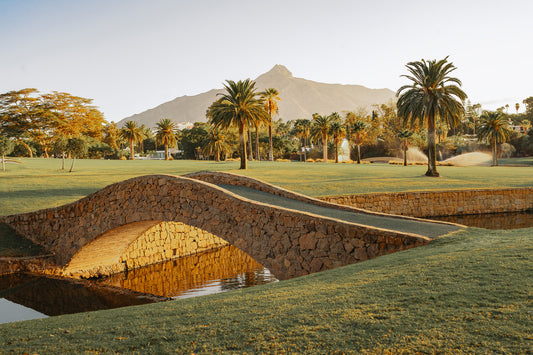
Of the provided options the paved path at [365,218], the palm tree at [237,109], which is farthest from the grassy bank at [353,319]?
the palm tree at [237,109]

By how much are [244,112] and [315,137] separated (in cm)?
3288

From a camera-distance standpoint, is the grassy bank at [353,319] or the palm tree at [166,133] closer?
the grassy bank at [353,319]

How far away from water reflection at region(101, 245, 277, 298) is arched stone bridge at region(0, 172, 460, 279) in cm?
112

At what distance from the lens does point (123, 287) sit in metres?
16.4

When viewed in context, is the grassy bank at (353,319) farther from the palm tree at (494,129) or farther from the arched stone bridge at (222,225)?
the palm tree at (494,129)

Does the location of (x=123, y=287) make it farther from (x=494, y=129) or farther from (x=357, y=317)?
(x=494, y=129)

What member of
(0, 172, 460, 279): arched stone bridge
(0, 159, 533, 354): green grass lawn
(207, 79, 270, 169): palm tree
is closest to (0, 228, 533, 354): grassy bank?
(0, 159, 533, 354): green grass lawn

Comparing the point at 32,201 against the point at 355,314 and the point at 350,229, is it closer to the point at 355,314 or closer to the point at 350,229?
the point at 350,229

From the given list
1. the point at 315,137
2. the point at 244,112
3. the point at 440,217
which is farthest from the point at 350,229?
the point at 315,137

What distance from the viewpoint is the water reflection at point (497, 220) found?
2373 cm

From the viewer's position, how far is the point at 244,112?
145 ft

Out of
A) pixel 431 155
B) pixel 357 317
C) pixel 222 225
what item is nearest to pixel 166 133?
pixel 431 155

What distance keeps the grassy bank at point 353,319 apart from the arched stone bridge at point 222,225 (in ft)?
9.06

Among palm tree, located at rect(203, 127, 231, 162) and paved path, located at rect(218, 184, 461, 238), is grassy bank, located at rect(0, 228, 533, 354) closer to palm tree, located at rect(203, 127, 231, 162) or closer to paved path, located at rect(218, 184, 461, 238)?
paved path, located at rect(218, 184, 461, 238)
